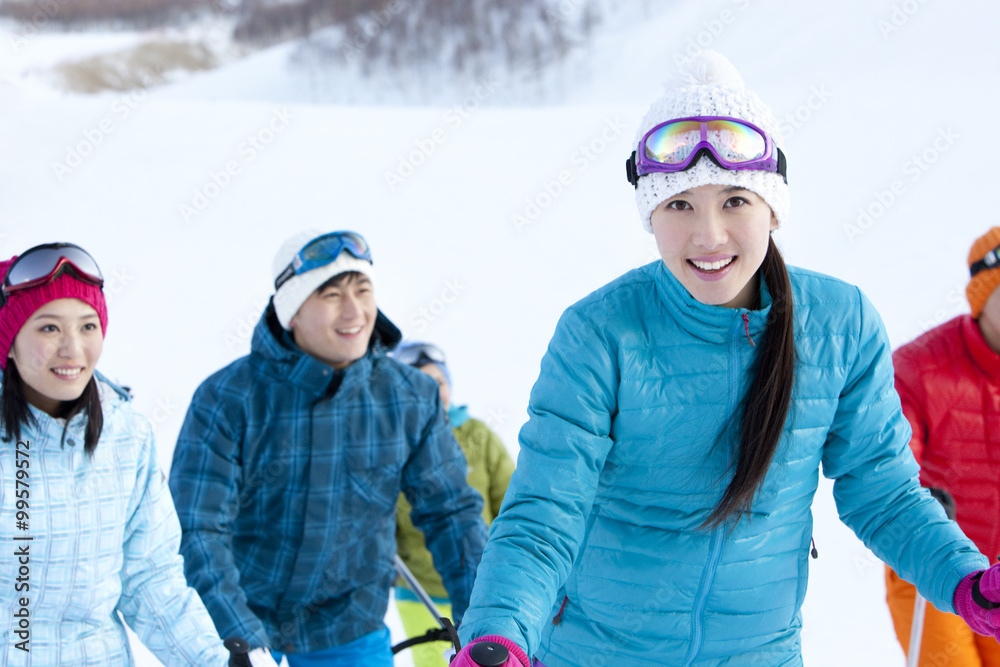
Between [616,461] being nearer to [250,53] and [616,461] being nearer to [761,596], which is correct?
[761,596]

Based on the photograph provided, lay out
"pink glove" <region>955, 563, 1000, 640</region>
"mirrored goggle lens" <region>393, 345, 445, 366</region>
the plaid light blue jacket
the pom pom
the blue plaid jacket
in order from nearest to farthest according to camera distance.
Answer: "pink glove" <region>955, 563, 1000, 640</region>, the pom pom, the plaid light blue jacket, the blue plaid jacket, "mirrored goggle lens" <region>393, 345, 445, 366</region>

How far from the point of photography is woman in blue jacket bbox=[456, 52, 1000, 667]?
147cm

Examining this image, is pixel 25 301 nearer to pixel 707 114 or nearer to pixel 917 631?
pixel 707 114

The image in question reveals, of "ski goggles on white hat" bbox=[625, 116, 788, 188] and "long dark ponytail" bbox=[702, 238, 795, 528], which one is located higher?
"ski goggles on white hat" bbox=[625, 116, 788, 188]

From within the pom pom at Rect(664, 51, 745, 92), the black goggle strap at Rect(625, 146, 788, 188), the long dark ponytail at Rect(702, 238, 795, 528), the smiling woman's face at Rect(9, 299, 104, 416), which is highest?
the pom pom at Rect(664, 51, 745, 92)

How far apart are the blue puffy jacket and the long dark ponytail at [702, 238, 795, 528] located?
0.03 metres

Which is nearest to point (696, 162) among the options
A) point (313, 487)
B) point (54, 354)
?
point (54, 354)

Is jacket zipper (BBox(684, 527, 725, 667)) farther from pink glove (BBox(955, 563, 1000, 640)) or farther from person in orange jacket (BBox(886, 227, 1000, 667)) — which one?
person in orange jacket (BBox(886, 227, 1000, 667))

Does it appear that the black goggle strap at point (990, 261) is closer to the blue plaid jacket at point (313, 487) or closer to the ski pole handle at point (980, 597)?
the ski pole handle at point (980, 597)

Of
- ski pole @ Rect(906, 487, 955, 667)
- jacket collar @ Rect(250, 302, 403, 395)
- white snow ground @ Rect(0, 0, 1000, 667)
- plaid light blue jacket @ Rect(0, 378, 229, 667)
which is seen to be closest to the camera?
plaid light blue jacket @ Rect(0, 378, 229, 667)

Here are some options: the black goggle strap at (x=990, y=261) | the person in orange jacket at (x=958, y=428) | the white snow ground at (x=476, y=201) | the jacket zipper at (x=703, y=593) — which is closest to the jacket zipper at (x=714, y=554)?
the jacket zipper at (x=703, y=593)

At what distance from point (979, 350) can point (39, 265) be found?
2484 mm

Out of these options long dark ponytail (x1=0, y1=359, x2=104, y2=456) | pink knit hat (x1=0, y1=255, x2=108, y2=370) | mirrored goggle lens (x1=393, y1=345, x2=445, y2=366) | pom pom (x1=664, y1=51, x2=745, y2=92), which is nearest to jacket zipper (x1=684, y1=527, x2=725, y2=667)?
pom pom (x1=664, y1=51, x2=745, y2=92)

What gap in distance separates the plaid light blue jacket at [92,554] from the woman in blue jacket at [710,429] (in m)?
1.00
